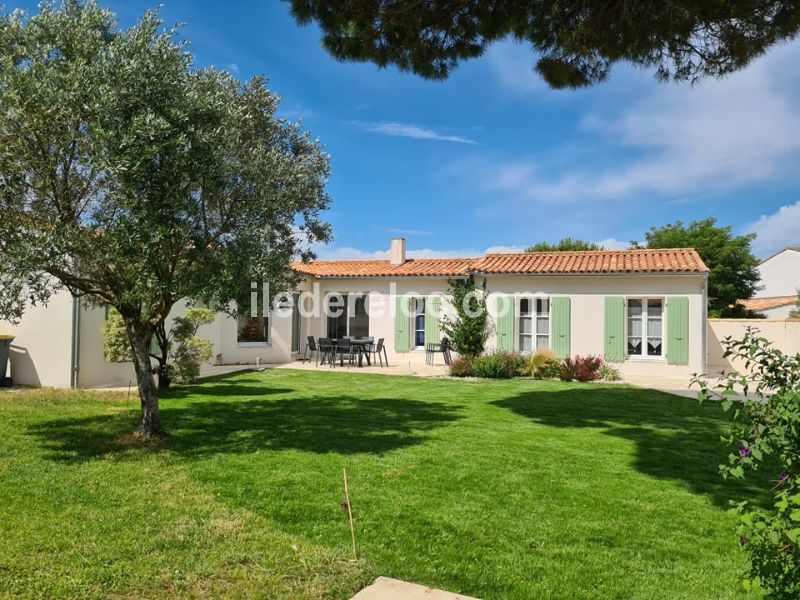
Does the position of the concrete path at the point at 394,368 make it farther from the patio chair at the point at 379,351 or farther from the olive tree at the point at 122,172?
the olive tree at the point at 122,172

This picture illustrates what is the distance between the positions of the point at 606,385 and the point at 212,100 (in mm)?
12817

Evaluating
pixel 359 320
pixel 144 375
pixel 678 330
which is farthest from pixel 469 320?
pixel 144 375

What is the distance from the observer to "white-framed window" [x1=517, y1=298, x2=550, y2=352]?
1866 centimetres

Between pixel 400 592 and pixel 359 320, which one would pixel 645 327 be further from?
pixel 400 592

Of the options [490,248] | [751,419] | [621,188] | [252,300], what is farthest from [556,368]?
[751,419]

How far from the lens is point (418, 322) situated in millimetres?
21203

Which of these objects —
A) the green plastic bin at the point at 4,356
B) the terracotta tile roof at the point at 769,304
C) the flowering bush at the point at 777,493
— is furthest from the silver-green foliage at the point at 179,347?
the terracotta tile roof at the point at 769,304

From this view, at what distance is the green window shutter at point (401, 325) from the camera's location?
21.0 m

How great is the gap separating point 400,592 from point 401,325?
17.7 metres

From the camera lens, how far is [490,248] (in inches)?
909

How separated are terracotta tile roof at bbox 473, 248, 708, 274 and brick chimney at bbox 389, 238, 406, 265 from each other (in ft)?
11.1

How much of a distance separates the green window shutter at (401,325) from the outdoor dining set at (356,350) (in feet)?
2.31
